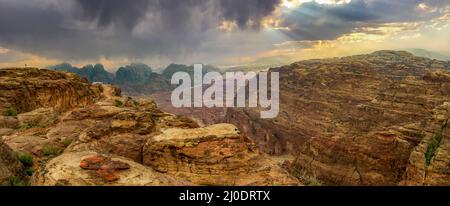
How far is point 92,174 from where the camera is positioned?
11.7 meters

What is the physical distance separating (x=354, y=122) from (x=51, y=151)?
225 ft

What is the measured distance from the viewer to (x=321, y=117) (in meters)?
110

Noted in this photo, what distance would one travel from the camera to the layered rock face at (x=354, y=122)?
51875mm

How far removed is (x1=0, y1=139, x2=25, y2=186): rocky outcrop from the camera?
13.6m

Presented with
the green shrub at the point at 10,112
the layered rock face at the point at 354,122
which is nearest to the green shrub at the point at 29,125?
the green shrub at the point at 10,112

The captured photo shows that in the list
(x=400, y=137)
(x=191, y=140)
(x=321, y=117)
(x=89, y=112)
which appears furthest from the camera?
(x=321, y=117)

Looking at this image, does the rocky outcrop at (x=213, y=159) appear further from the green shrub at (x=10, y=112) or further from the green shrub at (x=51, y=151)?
the green shrub at (x=10, y=112)

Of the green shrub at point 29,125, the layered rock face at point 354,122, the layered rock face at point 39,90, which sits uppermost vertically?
the layered rock face at point 39,90

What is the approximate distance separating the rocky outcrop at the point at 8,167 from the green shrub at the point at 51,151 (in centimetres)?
345

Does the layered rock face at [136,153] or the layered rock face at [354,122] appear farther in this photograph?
the layered rock face at [354,122]

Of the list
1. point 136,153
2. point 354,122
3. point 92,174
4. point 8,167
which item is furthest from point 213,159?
point 354,122

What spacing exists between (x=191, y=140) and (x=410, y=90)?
260 feet
